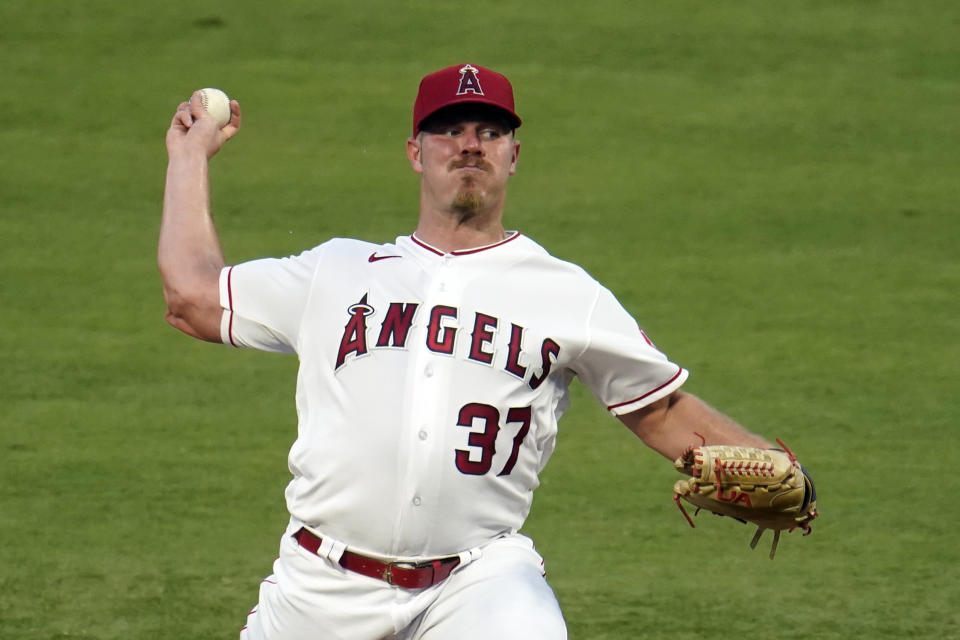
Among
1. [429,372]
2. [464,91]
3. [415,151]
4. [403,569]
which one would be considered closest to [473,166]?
[464,91]

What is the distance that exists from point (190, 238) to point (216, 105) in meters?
0.39

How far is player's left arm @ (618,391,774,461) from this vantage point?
378 centimetres

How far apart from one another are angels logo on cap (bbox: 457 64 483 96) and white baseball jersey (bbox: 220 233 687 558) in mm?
395

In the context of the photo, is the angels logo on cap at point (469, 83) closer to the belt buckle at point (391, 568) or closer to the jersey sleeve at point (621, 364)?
the jersey sleeve at point (621, 364)

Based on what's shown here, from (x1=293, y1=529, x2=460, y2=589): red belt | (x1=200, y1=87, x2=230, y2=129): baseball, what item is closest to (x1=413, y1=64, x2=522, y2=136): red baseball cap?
(x1=200, y1=87, x2=230, y2=129): baseball

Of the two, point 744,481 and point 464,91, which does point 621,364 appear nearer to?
point 744,481

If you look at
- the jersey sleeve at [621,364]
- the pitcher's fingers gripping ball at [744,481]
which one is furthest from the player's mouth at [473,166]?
the pitcher's fingers gripping ball at [744,481]

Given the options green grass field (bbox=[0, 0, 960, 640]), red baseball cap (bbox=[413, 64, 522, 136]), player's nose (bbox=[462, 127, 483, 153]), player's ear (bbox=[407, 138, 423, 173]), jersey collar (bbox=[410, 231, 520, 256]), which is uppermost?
red baseball cap (bbox=[413, 64, 522, 136])

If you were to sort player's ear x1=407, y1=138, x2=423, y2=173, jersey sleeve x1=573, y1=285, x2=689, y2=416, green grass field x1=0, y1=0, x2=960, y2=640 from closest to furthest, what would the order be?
jersey sleeve x1=573, y1=285, x2=689, y2=416 < player's ear x1=407, y1=138, x2=423, y2=173 < green grass field x1=0, y1=0, x2=960, y2=640

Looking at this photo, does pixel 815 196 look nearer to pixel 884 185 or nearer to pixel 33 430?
pixel 884 185

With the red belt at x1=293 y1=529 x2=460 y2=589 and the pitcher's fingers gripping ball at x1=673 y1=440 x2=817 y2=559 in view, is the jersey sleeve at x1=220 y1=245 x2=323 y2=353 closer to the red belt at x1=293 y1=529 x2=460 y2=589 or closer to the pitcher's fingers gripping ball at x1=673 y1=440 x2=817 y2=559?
the red belt at x1=293 y1=529 x2=460 y2=589

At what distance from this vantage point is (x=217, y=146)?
149 inches

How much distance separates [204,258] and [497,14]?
679cm

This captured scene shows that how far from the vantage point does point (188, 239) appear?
3648 mm
